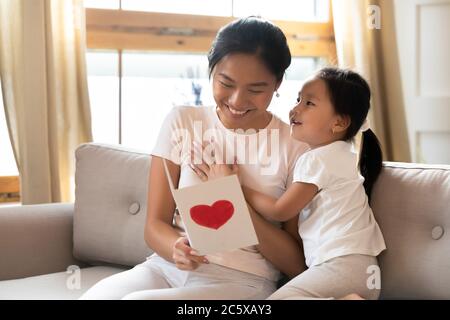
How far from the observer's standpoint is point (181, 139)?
1601 mm

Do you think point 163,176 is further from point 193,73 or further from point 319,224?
point 193,73

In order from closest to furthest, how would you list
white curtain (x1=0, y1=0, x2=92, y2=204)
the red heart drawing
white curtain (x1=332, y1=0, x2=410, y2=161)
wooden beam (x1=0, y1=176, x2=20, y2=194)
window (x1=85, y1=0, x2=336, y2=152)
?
the red heart drawing → white curtain (x1=0, y1=0, x2=92, y2=204) → wooden beam (x1=0, y1=176, x2=20, y2=194) → window (x1=85, y1=0, x2=336, y2=152) → white curtain (x1=332, y1=0, x2=410, y2=161)

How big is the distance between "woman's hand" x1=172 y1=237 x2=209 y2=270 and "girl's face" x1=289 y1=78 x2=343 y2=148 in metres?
0.38

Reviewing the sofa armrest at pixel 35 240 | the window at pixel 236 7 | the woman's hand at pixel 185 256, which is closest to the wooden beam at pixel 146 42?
the window at pixel 236 7

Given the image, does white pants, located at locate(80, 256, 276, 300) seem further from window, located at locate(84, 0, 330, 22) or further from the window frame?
window, located at locate(84, 0, 330, 22)

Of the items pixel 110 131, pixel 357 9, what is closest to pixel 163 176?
pixel 110 131

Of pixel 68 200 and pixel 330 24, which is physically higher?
pixel 330 24

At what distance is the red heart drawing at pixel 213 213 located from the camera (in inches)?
49.9

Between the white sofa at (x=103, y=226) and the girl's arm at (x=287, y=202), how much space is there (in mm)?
228

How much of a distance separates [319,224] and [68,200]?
46.9 inches

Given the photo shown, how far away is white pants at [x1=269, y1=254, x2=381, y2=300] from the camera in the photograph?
54.9 inches

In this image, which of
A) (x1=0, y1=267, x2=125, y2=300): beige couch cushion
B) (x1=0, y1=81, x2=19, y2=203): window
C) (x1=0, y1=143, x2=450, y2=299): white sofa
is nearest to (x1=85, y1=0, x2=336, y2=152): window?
(x1=0, y1=81, x2=19, y2=203): window

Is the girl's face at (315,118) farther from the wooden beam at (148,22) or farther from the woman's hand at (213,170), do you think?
the wooden beam at (148,22)
